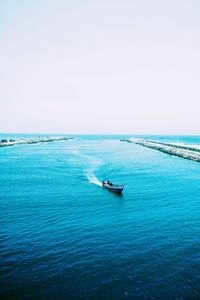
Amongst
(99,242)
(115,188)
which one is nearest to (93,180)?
(115,188)

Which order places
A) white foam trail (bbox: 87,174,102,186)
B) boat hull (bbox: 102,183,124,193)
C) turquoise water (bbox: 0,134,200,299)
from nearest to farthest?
turquoise water (bbox: 0,134,200,299) < boat hull (bbox: 102,183,124,193) < white foam trail (bbox: 87,174,102,186)

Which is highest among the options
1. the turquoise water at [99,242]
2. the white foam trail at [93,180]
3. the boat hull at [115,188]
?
the boat hull at [115,188]

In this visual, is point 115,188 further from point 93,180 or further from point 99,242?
point 99,242

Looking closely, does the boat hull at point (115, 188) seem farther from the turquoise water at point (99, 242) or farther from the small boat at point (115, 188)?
the turquoise water at point (99, 242)

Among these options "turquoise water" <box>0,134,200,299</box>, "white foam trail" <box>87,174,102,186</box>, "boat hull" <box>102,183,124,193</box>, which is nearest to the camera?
"turquoise water" <box>0,134,200,299</box>

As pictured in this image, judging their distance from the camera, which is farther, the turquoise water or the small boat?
the small boat

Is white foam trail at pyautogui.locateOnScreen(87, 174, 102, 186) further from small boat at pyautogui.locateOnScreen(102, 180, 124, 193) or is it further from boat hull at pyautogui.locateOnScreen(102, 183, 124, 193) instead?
boat hull at pyautogui.locateOnScreen(102, 183, 124, 193)

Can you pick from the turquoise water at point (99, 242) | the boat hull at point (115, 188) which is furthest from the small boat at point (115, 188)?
the turquoise water at point (99, 242)

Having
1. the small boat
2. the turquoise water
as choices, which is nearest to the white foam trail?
the turquoise water

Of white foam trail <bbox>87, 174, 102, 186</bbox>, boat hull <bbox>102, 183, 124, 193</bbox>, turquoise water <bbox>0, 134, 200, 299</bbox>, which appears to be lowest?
turquoise water <bbox>0, 134, 200, 299</bbox>
